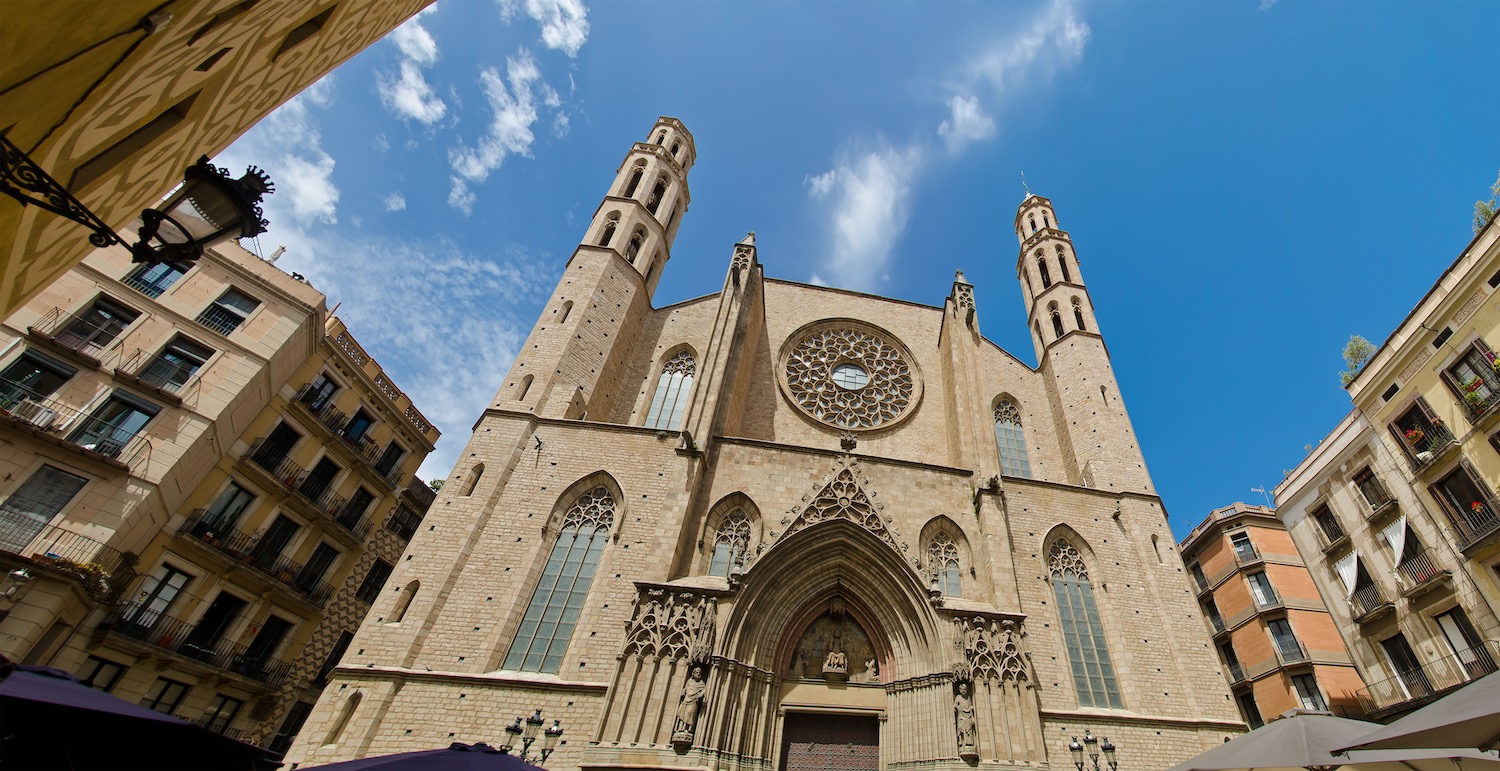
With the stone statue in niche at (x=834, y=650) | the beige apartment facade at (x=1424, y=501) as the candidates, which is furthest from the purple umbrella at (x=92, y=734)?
the beige apartment facade at (x=1424, y=501)

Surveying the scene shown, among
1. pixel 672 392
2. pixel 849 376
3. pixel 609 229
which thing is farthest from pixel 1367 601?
pixel 609 229

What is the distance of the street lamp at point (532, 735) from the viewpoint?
400 inches

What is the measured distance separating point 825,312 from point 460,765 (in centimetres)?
1878

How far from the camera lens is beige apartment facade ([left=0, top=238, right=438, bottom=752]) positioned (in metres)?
10.8

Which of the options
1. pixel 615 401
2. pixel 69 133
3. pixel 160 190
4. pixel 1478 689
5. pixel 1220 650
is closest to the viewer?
pixel 69 133

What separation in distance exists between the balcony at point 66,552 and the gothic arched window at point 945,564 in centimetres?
1561

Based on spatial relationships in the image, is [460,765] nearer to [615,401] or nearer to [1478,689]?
[1478,689]

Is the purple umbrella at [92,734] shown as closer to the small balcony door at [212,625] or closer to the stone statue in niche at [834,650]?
the stone statue in niche at [834,650]

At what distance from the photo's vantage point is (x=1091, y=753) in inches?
448

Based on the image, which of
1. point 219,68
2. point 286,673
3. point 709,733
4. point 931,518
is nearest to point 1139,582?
point 931,518

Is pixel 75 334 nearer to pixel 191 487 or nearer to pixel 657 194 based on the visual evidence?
pixel 191 487

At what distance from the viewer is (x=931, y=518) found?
46.0 ft

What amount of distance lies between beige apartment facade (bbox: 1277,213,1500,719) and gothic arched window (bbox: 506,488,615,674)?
17.1 meters

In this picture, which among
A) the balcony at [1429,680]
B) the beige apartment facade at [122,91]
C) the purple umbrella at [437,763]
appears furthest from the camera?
the balcony at [1429,680]
